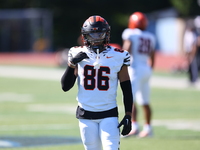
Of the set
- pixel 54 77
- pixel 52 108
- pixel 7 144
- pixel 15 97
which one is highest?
pixel 7 144

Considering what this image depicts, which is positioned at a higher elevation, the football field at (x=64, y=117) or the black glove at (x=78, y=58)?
the black glove at (x=78, y=58)

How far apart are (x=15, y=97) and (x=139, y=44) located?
761 cm

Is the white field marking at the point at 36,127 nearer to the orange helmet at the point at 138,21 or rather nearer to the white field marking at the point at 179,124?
the white field marking at the point at 179,124

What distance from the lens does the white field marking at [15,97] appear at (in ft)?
49.6

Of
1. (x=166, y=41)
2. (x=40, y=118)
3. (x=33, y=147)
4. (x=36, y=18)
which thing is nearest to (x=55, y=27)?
(x=36, y=18)

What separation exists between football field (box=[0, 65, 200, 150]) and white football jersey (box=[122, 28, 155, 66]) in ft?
4.61

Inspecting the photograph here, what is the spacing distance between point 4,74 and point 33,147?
55.2 ft

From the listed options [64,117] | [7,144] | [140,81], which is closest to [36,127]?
[64,117]

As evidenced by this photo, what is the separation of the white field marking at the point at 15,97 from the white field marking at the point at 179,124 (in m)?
5.34

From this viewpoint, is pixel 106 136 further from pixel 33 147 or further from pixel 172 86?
pixel 172 86

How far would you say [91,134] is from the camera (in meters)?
5.27

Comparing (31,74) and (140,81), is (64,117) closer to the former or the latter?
(140,81)

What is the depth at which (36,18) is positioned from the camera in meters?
38.1

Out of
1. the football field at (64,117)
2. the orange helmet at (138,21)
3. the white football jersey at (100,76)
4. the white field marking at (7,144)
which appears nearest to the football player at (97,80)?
the white football jersey at (100,76)
